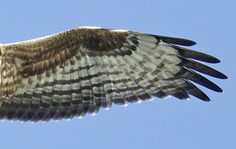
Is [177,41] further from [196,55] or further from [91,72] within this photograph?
[91,72]

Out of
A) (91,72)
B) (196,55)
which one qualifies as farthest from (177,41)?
(91,72)

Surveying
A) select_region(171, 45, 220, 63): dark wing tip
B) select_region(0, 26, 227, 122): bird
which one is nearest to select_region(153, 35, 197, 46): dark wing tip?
select_region(0, 26, 227, 122): bird

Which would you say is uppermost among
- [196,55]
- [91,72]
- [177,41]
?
[177,41]

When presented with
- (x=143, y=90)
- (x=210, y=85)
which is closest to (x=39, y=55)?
(x=143, y=90)

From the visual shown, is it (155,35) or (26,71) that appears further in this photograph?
(26,71)

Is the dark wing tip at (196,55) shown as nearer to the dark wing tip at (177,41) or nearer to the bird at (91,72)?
the bird at (91,72)

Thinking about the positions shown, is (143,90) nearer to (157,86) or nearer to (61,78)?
(157,86)

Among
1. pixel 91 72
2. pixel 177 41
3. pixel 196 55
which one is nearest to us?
pixel 177 41

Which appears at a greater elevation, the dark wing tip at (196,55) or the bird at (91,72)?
the dark wing tip at (196,55)

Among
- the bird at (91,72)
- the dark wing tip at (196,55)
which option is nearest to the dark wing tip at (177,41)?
the bird at (91,72)
